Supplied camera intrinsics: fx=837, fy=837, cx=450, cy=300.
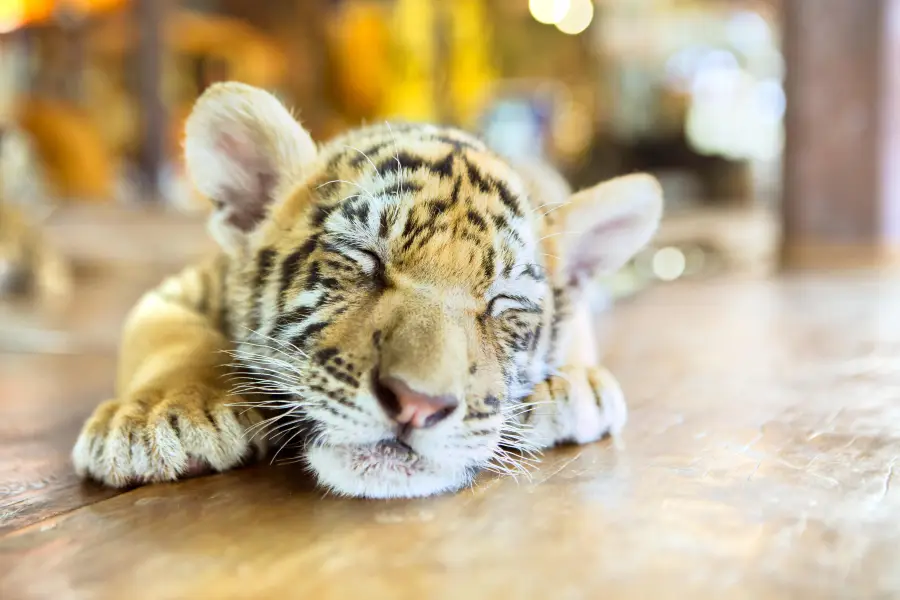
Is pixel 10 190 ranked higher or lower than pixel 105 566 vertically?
higher

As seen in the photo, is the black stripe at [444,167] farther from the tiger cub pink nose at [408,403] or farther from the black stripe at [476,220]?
the tiger cub pink nose at [408,403]

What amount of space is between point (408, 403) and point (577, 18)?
1033cm

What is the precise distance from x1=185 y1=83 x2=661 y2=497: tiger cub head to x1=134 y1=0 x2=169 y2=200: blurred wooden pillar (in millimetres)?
5482

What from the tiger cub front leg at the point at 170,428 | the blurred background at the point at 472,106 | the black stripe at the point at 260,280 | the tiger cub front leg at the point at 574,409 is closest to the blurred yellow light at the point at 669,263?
the blurred background at the point at 472,106

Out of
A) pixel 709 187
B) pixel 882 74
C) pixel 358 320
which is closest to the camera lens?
pixel 358 320

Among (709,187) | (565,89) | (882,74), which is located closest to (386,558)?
(882,74)

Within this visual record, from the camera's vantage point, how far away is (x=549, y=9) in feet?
33.6

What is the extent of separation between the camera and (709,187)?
10.6 m

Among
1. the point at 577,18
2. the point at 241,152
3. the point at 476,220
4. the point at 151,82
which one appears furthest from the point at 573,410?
the point at 577,18

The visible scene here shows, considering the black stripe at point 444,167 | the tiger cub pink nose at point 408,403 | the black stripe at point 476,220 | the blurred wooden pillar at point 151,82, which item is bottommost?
the tiger cub pink nose at point 408,403

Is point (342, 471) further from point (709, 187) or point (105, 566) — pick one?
point (709, 187)

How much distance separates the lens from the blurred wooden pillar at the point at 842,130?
15.1 feet

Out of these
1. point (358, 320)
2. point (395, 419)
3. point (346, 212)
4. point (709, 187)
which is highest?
point (346, 212)

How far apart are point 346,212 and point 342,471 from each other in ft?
1.33
